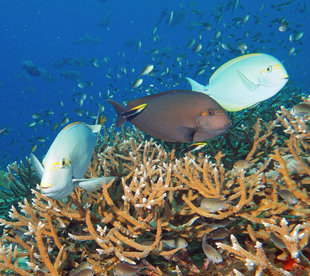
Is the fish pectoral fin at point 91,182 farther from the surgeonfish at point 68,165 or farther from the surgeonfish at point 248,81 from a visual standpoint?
the surgeonfish at point 248,81

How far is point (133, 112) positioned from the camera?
182 cm

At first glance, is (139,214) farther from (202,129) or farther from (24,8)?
(24,8)

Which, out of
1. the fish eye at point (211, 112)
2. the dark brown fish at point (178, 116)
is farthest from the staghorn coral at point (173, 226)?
the fish eye at point (211, 112)

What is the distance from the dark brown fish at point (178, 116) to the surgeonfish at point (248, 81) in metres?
0.32

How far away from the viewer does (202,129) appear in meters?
1.81

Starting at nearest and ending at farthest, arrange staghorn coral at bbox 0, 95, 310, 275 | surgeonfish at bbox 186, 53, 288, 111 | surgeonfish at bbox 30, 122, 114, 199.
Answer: surgeonfish at bbox 30, 122, 114, 199
staghorn coral at bbox 0, 95, 310, 275
surgeonfish at bbox 186, 53, 288, 111

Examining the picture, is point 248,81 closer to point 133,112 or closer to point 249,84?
point 249,84

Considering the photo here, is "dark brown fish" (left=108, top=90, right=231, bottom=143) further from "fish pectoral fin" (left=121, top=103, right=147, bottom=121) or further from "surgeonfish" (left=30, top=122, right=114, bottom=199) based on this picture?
"surgeonfish" (left=30, top=122, right=114, bottom=199)

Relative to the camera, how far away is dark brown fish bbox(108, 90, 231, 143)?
5.84 feet

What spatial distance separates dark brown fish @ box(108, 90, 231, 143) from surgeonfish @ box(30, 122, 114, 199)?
0.45 meters

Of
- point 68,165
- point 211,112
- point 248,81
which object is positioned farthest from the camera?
point 248,81

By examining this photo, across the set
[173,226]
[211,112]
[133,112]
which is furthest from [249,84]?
[173,226]

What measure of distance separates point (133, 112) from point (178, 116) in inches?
15.4

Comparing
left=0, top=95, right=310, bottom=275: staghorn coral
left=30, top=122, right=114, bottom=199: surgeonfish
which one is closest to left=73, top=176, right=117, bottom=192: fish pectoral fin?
left=30, top=122, right=114, bottom=199: surgeonfish
